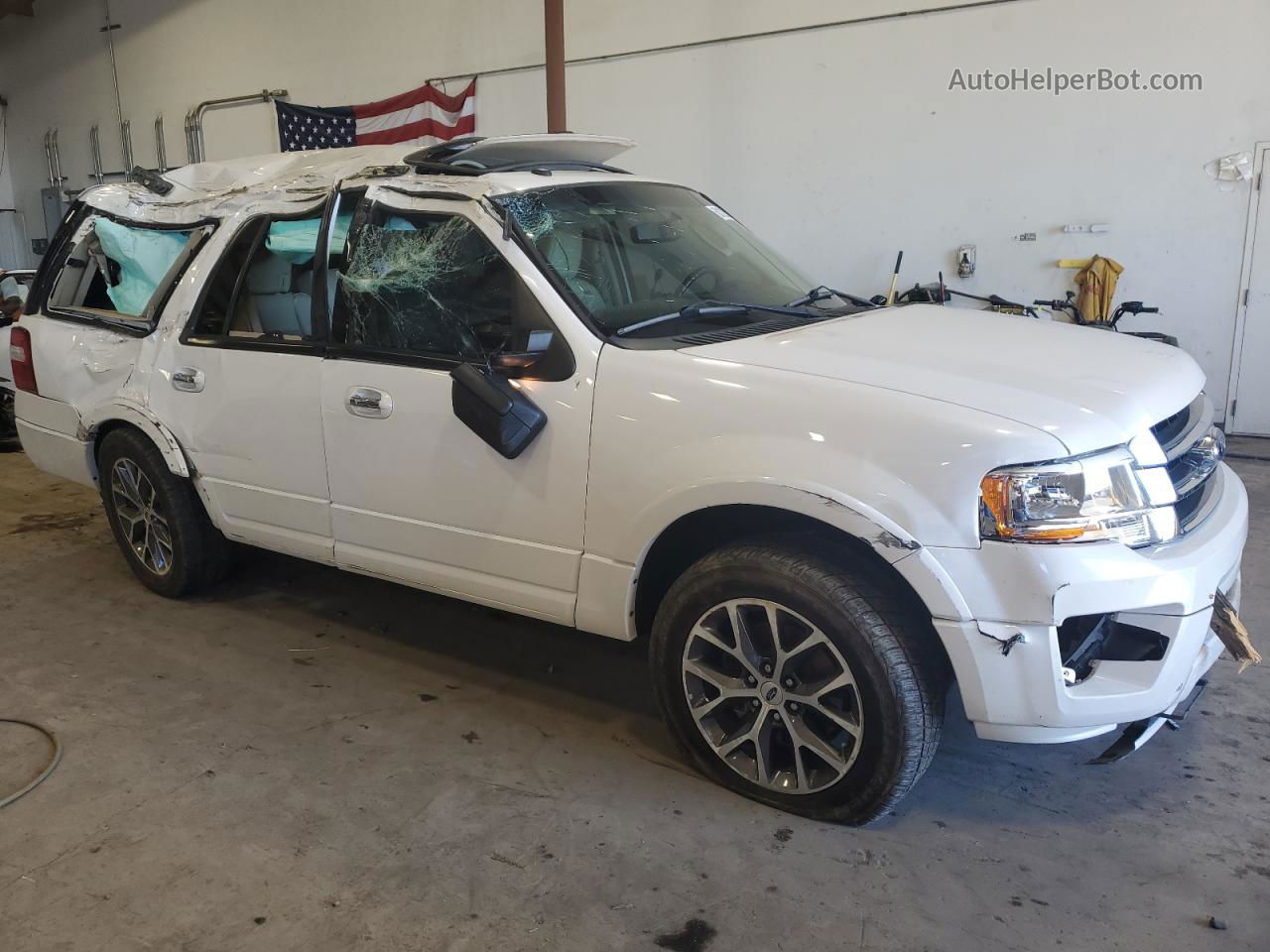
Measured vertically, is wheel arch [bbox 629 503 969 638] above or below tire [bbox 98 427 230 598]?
above

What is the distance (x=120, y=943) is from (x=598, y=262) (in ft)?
7.10

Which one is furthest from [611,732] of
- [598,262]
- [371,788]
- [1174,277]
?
[1174,277]

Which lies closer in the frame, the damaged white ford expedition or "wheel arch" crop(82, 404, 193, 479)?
the damaged white ford expedition

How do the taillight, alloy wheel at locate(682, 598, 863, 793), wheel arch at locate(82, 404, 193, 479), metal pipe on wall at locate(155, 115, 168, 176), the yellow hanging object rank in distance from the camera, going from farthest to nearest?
metal pipe on wall at locate(155, 115, 168, 176) → the yellow hanging object → the taillight → wheel arch at locate(82, 404, 193, 479) → alloy wheel at locate(682, 598, 863, 793)

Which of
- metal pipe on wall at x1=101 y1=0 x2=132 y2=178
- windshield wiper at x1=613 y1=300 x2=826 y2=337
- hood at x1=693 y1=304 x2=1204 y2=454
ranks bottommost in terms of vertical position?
hood at x1=693 y1=304 x2=1204 y2=454

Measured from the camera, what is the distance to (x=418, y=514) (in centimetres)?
306

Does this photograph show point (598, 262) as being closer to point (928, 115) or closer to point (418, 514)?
point (418, 514)

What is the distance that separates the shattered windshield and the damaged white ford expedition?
0.01 m

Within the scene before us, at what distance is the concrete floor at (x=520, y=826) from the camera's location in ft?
7.02

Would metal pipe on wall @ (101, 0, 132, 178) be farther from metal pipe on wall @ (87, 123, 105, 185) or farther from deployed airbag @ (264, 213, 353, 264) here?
deployed airbag @ (264, 213, 353, 264)

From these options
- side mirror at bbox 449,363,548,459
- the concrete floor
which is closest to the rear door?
the concrete floor

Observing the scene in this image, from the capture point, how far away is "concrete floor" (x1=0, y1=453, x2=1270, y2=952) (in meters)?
2.14

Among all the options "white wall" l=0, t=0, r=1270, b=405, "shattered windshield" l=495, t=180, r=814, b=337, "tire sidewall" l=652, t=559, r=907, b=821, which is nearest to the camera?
"tire sidewall" l=652, t=559, r=907, b=821

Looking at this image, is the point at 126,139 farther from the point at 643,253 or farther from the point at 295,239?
the point at 643,253
